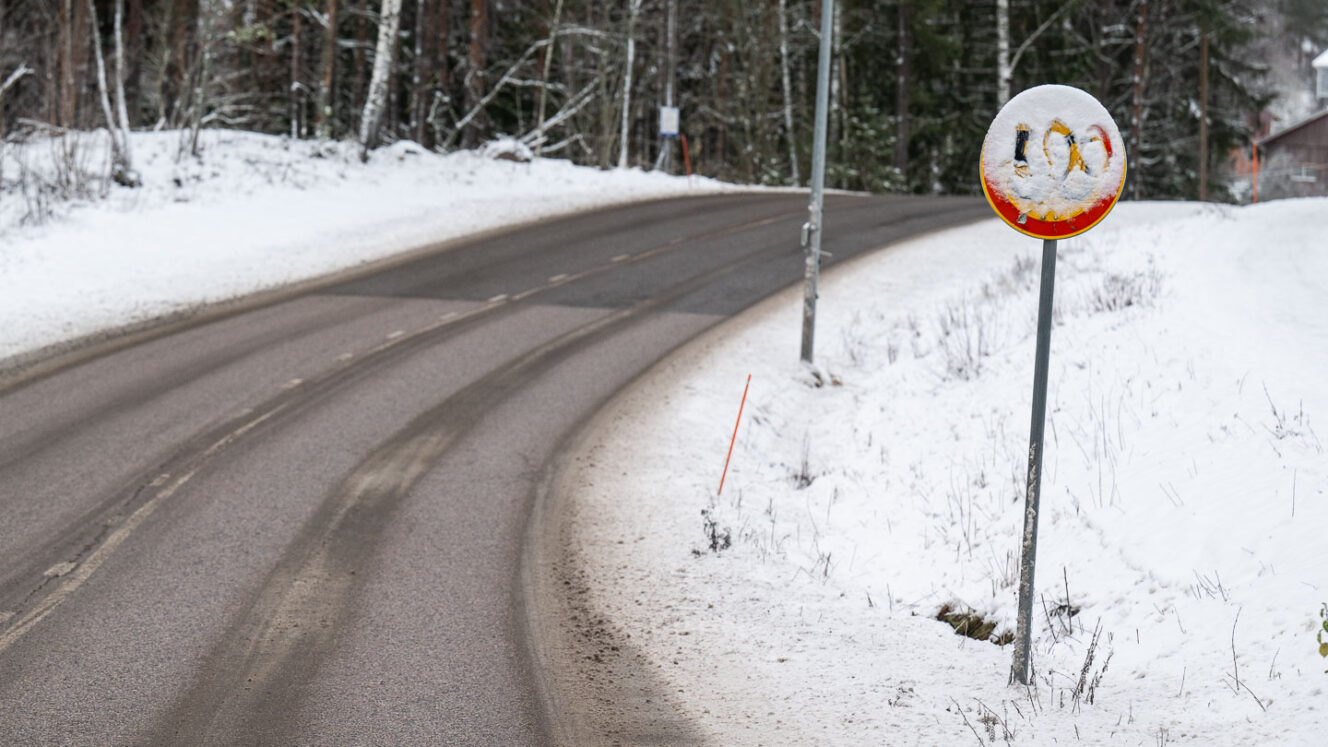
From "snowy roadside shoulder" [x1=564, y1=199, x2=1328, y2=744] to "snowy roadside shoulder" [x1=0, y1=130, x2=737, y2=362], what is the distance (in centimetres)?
770

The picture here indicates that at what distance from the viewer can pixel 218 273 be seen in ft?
54.6

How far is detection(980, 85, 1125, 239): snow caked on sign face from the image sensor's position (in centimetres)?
509

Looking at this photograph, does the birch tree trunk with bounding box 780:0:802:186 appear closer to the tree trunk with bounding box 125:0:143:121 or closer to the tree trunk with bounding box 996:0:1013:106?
the tree trunk with bounding box 996:0:1013:106

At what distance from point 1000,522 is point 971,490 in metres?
0.68

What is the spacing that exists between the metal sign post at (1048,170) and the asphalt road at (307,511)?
3275 mm

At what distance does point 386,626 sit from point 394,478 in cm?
272

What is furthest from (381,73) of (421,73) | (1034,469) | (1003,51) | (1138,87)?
(1034,469)

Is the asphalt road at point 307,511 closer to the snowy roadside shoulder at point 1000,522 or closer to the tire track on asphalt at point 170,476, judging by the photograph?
the tire track on asphalt at point 170,476

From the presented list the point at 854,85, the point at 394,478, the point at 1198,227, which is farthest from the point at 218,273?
the point at 854,85

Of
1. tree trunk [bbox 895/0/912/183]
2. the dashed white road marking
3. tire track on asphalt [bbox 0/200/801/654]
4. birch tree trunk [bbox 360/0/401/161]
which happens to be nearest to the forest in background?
tree trunk [bbox 895/0/912/183]

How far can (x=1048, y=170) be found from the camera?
518cm

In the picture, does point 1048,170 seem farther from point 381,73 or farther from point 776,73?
point 776,73

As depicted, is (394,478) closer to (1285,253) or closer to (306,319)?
(306,319)

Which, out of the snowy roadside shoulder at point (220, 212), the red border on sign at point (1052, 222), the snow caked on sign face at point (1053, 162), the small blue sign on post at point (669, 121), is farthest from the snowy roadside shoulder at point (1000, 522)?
the small blue sign on post at point (669, 121)
